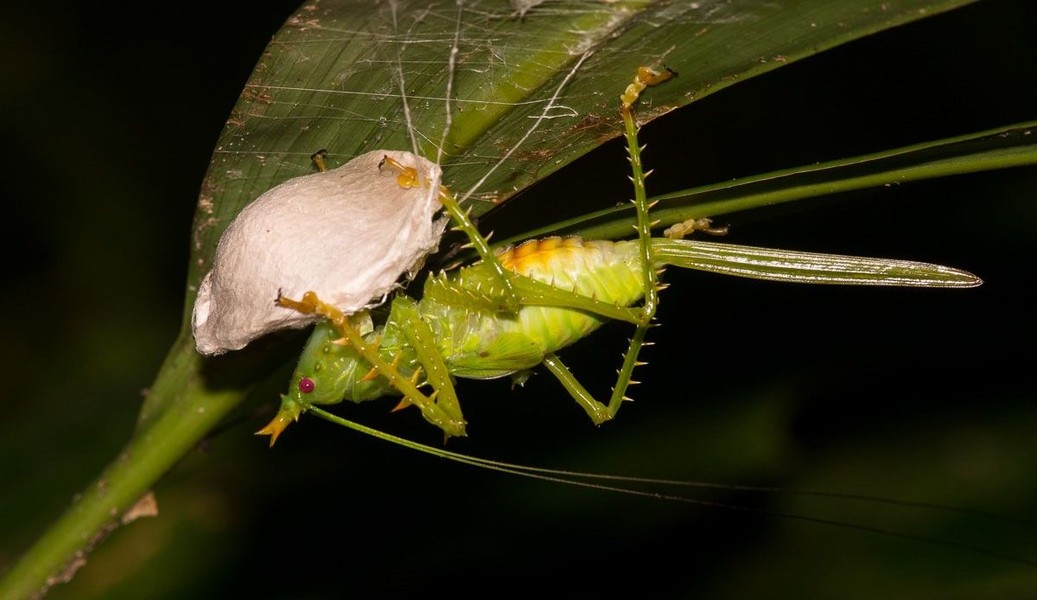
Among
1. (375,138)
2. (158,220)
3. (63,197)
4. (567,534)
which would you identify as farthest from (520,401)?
(63,197)

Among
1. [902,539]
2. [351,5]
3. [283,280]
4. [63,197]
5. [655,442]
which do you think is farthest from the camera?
[63,197]

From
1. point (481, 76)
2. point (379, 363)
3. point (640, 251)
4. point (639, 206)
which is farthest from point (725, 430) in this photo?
point (481, 76)

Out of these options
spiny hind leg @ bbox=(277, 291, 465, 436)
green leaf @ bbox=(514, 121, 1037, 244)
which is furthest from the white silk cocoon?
green leaf @ bbox=(514, 121, 1037, 244)

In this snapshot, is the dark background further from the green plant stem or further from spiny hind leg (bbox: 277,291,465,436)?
spiny hind leg (bbox: 277,291,465,436)

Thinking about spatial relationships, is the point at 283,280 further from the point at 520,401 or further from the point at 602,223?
the point at 520,401

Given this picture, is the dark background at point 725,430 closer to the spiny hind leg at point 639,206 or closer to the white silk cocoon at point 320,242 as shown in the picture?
the spiny hind leg at point 639,206

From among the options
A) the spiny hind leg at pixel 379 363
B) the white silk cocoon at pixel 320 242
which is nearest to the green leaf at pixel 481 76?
the white silk cocoon at pixel 320 242
